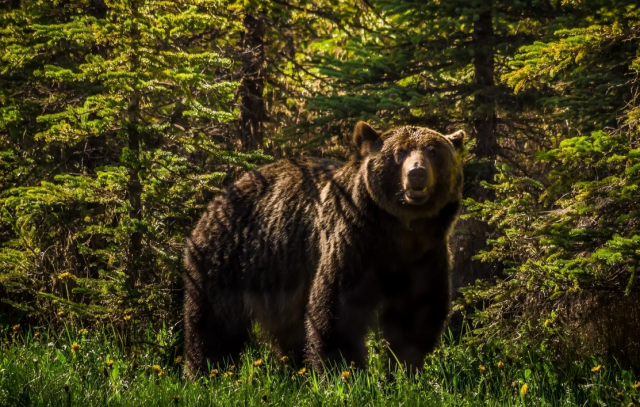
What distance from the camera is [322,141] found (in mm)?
9070

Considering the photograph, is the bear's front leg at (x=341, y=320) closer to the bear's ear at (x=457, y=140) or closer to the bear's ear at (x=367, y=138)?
the bear's ear at (x=367, y=138)

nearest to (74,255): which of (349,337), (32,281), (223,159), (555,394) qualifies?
(32,281)

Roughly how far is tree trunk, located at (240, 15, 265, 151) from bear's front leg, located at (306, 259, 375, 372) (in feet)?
13.9

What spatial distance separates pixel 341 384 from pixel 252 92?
5.91m

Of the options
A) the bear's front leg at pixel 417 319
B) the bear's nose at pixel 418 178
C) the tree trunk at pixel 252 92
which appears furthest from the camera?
the tree trunk at pixel 252 92

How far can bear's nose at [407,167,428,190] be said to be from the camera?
18.0ft

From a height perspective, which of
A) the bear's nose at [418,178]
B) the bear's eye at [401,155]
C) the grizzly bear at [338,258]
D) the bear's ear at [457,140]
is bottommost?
the grizzly bear at [338,258]

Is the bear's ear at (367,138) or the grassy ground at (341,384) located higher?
the bear's ear at (367,138)

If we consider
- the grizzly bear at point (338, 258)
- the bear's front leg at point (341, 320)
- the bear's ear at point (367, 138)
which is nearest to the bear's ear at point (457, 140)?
the grizzly bear at point (338, 258)

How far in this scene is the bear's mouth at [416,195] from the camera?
18.1 feet

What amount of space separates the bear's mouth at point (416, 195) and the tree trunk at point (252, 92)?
14.7ft

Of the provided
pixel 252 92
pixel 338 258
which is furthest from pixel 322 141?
pixel 338 258

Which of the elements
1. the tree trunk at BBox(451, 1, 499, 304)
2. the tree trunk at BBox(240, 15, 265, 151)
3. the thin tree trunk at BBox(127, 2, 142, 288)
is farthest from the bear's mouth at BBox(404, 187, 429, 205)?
the tree trunk at BBox(240, 15, 265, 151)

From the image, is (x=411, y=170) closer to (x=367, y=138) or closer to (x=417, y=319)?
(x=367, y=138)
